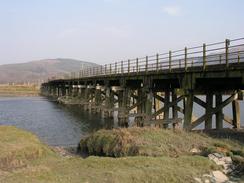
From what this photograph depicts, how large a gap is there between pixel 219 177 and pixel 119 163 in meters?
2.93

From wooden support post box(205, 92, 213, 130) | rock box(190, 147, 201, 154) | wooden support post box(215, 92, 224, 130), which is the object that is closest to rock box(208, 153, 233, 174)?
rock box(190, 147, 201, 154)

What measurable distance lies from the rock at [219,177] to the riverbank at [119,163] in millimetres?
186

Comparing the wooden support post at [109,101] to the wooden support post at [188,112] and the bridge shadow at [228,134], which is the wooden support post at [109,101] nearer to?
the wooden support post at [188,112]

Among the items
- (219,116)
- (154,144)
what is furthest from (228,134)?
(154,144)

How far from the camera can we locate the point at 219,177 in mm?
11023

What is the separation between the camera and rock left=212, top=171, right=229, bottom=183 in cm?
1085

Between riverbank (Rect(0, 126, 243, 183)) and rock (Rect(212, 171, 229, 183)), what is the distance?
186 mm

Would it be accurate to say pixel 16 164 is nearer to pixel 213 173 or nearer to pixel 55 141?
pixel 213 173

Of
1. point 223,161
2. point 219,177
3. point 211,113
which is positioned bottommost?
point 219,177

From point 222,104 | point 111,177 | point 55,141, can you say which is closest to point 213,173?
point 111,177

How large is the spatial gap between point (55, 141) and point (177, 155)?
11464 millimetres

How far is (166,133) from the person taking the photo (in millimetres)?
15633

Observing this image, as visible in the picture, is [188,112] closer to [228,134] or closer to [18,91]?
[228,134]

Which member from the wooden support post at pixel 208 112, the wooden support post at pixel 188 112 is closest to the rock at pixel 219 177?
the wooden support post at pixel 188 112
